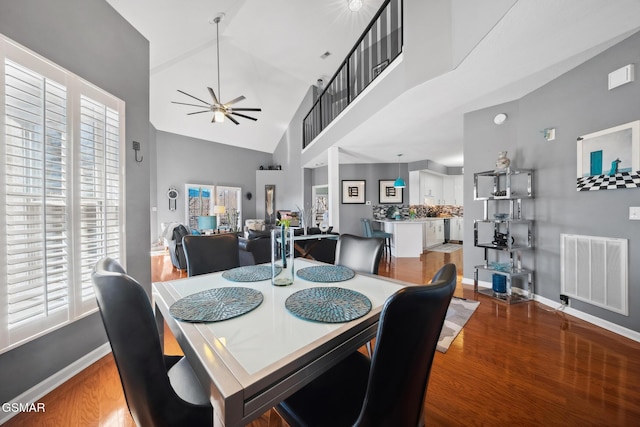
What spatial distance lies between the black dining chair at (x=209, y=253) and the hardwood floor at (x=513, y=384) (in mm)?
799

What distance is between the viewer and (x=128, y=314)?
0.64 metres

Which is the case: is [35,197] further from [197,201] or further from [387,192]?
[387,192]

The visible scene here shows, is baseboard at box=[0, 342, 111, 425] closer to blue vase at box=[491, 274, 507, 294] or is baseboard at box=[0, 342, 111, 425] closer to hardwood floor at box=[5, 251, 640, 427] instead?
hardwood floor at box=[5, 251, 640, 427]

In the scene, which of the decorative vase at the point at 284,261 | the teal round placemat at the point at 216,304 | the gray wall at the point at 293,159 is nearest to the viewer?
the teal round placemat at the point at 216,304

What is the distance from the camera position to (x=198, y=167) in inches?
298

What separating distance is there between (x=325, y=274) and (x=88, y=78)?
2436 millimetres

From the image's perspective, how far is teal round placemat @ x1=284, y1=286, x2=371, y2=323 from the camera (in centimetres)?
93

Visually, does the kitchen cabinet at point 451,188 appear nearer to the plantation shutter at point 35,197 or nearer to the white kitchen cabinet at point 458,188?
the white kitchen cabinet at point 458,188

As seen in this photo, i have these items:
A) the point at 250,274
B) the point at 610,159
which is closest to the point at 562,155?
the point at 610,159

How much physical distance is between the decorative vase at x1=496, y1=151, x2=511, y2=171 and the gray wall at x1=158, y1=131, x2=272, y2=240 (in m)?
7.31

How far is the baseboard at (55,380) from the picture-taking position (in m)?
1.43

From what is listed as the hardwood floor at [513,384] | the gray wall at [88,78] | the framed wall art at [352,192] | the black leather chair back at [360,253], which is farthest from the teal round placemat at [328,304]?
the framed wall art at [352,192]

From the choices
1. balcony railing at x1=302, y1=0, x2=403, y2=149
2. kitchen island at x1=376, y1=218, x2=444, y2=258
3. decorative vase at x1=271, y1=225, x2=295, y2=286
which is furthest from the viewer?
kitchen island at x1=376, y1=218, x2=444, y2=258

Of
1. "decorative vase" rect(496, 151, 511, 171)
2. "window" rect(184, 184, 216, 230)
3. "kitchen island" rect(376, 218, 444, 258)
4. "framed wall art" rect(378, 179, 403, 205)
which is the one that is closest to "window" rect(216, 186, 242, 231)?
"window" rect(184, 184, 216, 230)
